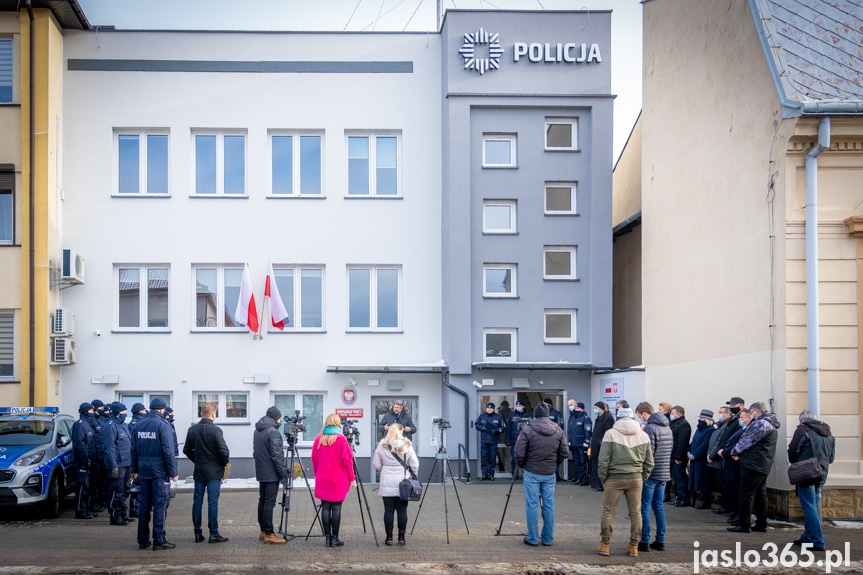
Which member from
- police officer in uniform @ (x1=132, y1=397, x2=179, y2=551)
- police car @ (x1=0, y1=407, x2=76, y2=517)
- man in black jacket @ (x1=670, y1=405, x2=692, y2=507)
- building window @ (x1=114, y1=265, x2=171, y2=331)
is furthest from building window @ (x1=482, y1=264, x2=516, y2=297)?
police officer in uniform @ (x1=132, y1=397, x2=179, y2=551)

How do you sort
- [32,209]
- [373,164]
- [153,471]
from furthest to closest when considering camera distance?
[373,164], [32,209], [153,471]

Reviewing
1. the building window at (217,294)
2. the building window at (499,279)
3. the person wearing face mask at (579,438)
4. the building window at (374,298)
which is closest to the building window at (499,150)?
the building window at (499,279)

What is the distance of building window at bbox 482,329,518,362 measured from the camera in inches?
811

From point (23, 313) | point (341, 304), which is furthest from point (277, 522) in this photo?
point (23, 313)

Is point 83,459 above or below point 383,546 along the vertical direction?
above

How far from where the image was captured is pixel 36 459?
44.9ft

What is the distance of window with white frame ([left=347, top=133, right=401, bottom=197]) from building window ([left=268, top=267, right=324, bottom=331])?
2.29m

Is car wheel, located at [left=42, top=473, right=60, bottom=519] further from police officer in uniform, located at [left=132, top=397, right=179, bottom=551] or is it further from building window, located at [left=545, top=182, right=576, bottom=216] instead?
building window, located at [left=545, top=182, right=576, bottom=216]

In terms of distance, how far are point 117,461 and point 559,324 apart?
37.3ft

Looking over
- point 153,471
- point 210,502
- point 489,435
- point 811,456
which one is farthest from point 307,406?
point 811,456

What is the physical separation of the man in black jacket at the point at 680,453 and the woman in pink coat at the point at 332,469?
273 inches

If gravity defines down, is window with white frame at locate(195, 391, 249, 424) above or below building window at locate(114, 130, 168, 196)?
below

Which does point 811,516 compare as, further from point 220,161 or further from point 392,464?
point 220,161

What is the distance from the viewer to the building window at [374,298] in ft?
67.3
